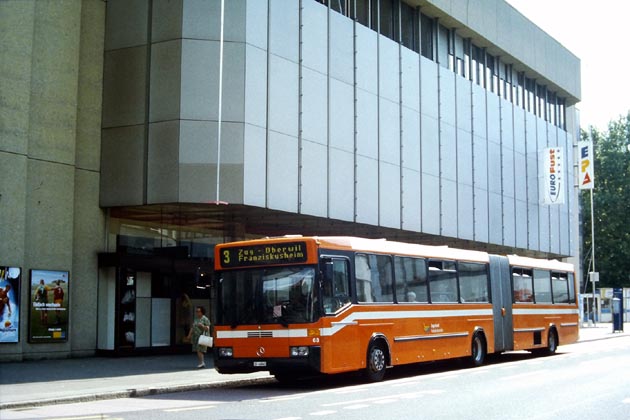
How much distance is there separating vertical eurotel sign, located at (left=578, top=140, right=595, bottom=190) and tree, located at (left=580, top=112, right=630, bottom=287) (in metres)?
31.3

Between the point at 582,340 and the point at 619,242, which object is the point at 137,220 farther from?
the point at 619,242

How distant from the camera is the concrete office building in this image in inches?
987

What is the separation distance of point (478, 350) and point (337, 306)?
8041 mm

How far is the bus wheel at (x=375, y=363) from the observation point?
61.8 feet

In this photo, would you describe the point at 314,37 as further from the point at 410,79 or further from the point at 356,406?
the point at 356,406

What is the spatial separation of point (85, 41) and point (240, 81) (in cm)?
522

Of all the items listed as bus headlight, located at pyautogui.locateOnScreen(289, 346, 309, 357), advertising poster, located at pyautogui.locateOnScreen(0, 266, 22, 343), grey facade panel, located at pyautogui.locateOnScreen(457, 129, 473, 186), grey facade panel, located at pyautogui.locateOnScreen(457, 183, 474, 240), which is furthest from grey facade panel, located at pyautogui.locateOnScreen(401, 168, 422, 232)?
bus headlight, located at pyautogui.locateOnScreen(289, 346, 309, 357)

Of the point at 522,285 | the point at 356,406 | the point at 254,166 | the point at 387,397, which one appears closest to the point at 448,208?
the point at 522,285

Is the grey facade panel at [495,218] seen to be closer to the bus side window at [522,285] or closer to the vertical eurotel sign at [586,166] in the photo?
the vertical eurotel sign at [586,166]

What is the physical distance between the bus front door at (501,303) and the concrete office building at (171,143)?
6423 mm

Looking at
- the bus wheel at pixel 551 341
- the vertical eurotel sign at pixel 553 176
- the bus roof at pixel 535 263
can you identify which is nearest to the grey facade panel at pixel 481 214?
the vertical eurotel sign at pixel 553 176

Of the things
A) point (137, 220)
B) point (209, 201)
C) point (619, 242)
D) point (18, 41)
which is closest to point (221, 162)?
point (209, 201)

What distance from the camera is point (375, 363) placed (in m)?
19.0

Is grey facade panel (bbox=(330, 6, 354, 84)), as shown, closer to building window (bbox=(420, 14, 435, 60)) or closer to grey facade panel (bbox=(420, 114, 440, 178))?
grey facade panel (bbox=(420, 114, 440, 178))
